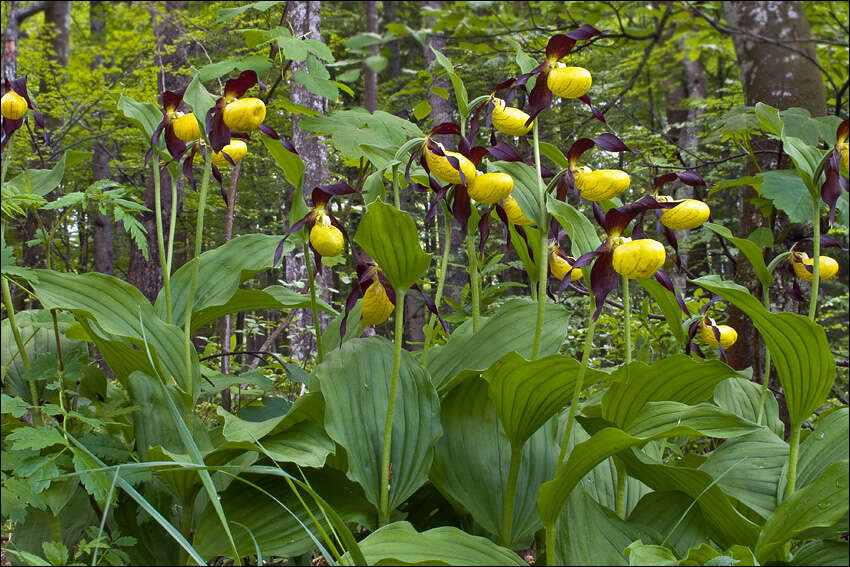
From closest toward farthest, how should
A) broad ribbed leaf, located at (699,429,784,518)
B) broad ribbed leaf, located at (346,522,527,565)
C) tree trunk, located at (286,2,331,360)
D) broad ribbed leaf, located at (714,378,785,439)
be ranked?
broad ribbed leaf, located at (346,522,527,565), broad ribbed leaf, located at (699,429,784,518), broad ribbed leaf, located at (714,378,785,439), tree trunk, located at (286,2,331,360)

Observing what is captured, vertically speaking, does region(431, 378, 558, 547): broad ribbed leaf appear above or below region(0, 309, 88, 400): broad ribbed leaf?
below

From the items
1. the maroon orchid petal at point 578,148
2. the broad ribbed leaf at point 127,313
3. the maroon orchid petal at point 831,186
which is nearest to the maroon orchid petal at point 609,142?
the maroon orchid petal at point 578,148

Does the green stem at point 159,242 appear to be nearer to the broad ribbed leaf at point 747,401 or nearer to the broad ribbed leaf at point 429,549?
the broad ribbed leaf at point 429,549

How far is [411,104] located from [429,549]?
681cm

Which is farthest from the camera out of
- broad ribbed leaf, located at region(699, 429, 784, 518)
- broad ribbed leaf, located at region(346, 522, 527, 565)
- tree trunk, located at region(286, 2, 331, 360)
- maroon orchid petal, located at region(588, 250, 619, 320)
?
tree trunk, located at region(286, 2, 331, 360)

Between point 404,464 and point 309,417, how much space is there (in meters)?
0.24

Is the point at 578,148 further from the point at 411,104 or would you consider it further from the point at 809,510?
the point at 411,104

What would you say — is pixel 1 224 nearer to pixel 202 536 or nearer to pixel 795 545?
pixel 202 536

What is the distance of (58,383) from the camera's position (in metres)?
1.21

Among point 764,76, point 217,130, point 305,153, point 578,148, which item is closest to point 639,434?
point 578,148

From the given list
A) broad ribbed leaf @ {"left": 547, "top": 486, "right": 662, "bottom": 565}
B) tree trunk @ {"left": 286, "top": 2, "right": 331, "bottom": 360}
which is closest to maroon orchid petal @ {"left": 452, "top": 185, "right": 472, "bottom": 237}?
broad ribbed leaf @ {"left": 547, "top": 486, "right": 662, "bottom": 565}

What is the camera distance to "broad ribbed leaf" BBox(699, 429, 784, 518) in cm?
125

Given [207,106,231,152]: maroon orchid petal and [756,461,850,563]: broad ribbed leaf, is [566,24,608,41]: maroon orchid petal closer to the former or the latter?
[207,106,231,152]: maroon orchid petal

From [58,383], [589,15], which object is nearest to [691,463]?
[58,383]
